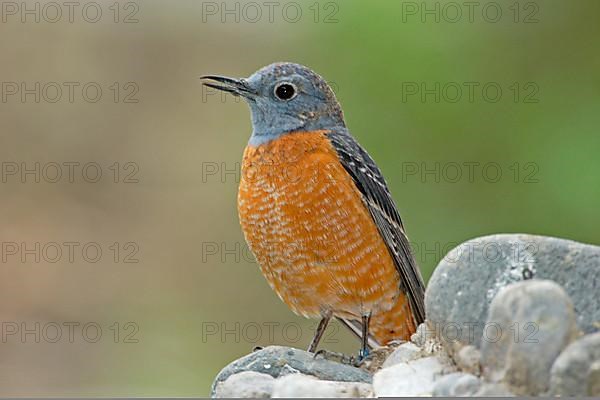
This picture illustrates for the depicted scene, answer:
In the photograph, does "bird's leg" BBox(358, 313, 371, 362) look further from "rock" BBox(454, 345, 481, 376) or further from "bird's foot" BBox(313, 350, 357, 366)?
"rock" BBox(454, 345, 481, 376)

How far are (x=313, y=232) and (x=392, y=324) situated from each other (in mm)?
1038

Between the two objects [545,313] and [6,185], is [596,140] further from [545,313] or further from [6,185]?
[6,185]

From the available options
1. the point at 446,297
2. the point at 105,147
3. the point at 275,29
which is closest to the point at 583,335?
the point at 446,297

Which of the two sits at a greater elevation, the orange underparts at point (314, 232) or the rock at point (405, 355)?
the orange underparts at point (314, 232)

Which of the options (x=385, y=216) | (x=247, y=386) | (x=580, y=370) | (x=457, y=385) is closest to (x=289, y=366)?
(x=247, y=386)

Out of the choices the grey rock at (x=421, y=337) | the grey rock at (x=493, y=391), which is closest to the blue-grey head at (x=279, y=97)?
the grey rock at (x=421, y=337)

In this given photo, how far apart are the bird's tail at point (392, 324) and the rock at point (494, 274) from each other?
234 cm

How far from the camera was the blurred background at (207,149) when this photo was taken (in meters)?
9.19

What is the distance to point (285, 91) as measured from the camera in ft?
22.5

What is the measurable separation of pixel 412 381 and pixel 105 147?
9753 millimetres

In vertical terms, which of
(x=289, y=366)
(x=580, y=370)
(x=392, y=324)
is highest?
(x=580, y=370)

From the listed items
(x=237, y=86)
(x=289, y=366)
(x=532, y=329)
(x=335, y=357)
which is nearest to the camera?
(x=532, y=329)

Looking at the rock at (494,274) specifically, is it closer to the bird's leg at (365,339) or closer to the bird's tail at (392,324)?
the bird's leg at (365,339)

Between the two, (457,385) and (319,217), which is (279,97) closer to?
(319,217)
